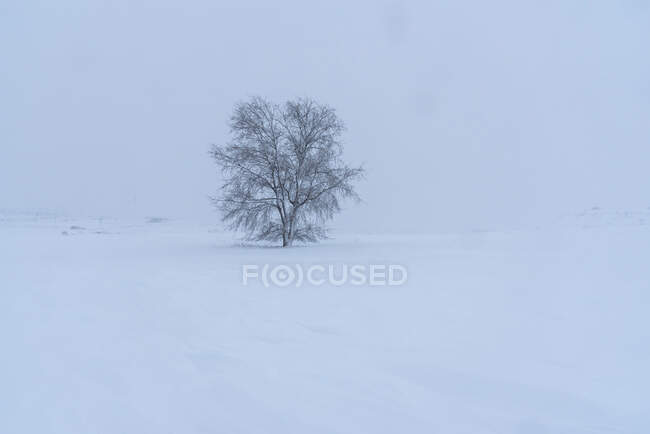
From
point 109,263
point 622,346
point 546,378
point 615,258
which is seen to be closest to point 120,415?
point 546,378

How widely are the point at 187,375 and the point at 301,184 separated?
1503cm

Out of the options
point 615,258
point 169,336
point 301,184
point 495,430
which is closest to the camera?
point 495,430

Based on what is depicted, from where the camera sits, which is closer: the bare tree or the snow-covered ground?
the snow-covered ground

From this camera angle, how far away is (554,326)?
170 inches

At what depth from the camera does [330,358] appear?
11.7ft

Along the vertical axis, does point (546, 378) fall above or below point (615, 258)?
below

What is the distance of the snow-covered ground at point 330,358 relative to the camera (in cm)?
254

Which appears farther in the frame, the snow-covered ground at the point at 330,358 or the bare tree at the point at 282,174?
the bare tree at the point at 282,174

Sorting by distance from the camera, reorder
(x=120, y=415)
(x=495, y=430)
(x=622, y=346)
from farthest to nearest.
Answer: (x=622, y=346), (x=120, y=415), (x=495, y=430)

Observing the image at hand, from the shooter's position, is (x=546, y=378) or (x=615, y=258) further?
(x=615, y=258)

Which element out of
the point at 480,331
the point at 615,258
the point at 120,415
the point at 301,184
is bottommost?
the point at 120,415

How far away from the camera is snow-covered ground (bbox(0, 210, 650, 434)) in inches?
100.0

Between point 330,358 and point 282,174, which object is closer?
point 330,358

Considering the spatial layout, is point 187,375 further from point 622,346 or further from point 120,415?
point 622,346
